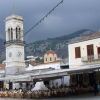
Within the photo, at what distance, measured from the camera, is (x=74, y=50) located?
1455 inches

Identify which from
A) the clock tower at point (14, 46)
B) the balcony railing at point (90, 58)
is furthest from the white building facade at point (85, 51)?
the clock tower at point (14, 46)

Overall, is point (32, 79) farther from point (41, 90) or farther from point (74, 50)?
point (74, 50)

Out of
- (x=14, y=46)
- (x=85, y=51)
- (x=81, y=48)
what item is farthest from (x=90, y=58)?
(x=14, y=46)

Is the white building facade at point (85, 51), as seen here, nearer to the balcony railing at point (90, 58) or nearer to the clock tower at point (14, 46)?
the balcony railing at point (90, 58)

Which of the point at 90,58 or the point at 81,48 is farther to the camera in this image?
the point at 81,48

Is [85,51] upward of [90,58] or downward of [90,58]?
upward

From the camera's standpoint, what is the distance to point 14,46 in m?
54.6

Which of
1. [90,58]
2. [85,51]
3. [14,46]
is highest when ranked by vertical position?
[14,46]

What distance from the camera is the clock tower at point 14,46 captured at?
54344 mm

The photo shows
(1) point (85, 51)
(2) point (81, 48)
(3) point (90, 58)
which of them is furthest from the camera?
(2) point (81, 48)

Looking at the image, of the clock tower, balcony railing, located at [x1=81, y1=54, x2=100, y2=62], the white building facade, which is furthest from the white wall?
the clock tower

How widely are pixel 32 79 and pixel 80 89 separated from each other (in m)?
4.78

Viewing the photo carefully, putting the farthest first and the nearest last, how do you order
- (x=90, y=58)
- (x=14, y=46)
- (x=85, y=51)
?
(x=14, y=46), (x=85, y=51), (x=90, y=58)

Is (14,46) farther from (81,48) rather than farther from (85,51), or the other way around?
(85,51)
